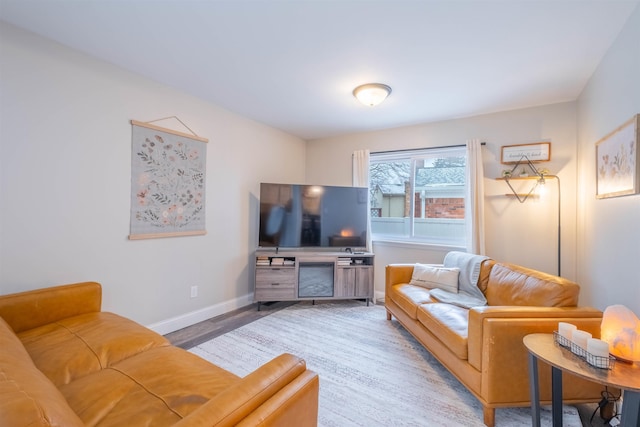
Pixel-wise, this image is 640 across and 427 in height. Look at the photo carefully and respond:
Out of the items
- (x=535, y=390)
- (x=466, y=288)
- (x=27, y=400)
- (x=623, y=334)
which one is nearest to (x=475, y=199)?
(x=466, y=288)

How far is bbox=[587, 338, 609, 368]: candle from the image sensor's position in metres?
1.24

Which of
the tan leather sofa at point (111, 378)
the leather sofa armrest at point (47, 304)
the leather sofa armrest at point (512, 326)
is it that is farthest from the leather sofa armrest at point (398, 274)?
the leather sofa armrest at point (47, 304)

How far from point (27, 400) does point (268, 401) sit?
582mm

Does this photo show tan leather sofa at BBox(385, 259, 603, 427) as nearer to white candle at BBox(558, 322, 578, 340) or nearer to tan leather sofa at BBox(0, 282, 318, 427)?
white candle at BBox(558, 322, 578, 340)

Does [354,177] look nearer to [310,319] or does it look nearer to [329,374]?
[310,319]

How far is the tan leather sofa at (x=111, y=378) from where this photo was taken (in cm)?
74

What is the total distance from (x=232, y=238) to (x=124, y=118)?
1668 millimetres

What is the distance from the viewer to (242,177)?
358 centimetres

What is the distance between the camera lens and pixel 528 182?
3.07 meters

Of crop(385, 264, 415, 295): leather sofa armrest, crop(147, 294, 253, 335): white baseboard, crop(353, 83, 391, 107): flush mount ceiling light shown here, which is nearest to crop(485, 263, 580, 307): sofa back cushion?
crop(385, 264, 415, 295): leather sofa armrest

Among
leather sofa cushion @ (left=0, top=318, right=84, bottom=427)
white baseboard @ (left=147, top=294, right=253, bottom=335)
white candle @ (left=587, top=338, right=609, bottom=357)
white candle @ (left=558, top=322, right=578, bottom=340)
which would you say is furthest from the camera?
white baseboard @ (left=147, top=294, right=253, bottom=335)

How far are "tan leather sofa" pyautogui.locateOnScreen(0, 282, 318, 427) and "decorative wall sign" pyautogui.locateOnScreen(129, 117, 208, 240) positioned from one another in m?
0.78

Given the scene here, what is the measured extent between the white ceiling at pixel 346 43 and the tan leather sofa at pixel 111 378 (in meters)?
1.84

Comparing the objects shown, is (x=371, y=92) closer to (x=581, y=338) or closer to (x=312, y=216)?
(x=312, y=216)
